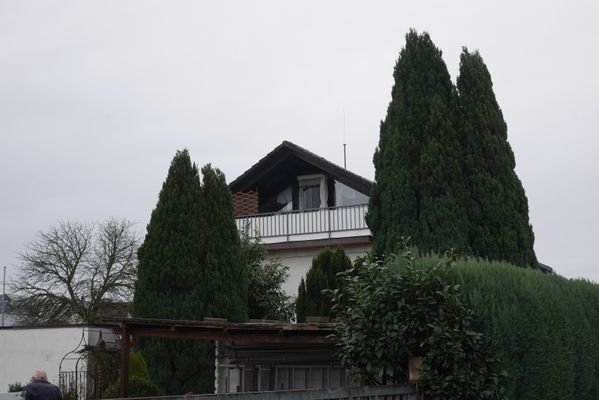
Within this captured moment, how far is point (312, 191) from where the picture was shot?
105ft

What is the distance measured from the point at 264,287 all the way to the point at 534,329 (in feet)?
54.4

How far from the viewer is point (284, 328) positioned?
1348 cm

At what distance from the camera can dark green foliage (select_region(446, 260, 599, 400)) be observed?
34.2 feet

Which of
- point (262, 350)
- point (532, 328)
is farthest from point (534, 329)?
point (262, 350)

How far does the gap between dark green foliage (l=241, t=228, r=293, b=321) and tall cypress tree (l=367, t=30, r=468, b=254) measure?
6.72m

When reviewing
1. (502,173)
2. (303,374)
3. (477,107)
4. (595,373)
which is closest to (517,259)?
(502,173)

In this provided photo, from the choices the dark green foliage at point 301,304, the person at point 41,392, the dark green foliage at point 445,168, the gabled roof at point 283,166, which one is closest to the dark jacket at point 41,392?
the person at point 41,392

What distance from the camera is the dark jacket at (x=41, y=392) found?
12096mm

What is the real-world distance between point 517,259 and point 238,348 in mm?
6562

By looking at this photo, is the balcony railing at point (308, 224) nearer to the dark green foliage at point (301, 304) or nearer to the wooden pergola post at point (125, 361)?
the dark green foliage at point (301, 304)

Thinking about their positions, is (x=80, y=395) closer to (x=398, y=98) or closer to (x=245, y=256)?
(x=245, y=256)

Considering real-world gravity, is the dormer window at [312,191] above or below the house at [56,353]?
above

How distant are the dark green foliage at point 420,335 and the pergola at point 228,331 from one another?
166cm

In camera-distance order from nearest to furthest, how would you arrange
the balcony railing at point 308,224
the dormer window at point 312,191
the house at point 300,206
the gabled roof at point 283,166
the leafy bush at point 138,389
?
1. the leafy bush at point 138,389
2. the balcony railing at point 308,224
3. the house at point 300,206
4. the gabled roof at point 283,166
5. the dormer window at point 312,191
